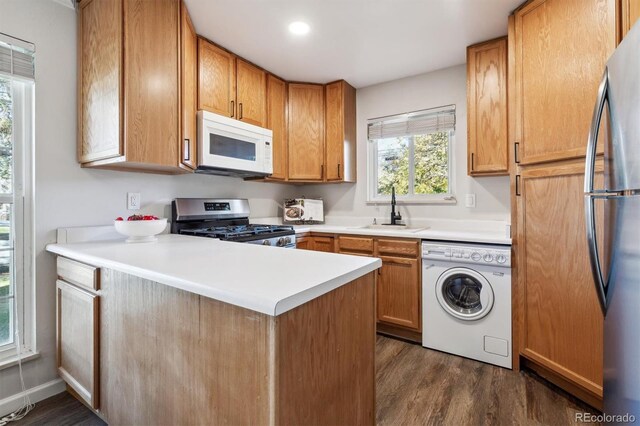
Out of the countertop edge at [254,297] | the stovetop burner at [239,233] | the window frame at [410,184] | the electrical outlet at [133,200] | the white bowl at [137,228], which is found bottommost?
the countertop edge at [254,297]

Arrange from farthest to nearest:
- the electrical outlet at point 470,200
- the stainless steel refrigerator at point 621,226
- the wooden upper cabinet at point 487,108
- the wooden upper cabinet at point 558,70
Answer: the electrical outlet at point 470,200
the wooden upper cabinet at point 487,108
the wooden upper cabinet at point 558,70
the stainless steel refrigerator at point 621,226

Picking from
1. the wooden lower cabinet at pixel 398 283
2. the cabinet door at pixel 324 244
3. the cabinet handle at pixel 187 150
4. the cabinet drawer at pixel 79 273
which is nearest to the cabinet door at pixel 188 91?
the cabinet handle at pixel 187 150

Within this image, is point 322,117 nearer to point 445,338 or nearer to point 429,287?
point 429,287

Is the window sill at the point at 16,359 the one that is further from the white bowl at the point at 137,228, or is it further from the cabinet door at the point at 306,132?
the cabinet door at the point at 306,132

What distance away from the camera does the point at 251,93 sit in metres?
2.71

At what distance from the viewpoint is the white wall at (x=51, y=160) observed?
1685 millimetres

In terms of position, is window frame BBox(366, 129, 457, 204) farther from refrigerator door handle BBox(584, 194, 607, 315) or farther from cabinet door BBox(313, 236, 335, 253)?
refrigerator door handle BBox(584, 194, 607, 315)

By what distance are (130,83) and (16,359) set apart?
64.9 inches

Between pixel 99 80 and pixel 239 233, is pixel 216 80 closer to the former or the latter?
pixel 99 80

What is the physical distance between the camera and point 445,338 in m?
2.25

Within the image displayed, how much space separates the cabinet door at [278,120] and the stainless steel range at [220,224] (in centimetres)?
54

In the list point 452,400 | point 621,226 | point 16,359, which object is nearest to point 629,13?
point 621,226

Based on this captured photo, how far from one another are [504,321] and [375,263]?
1491mm

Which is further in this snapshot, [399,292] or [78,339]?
[399,292]
